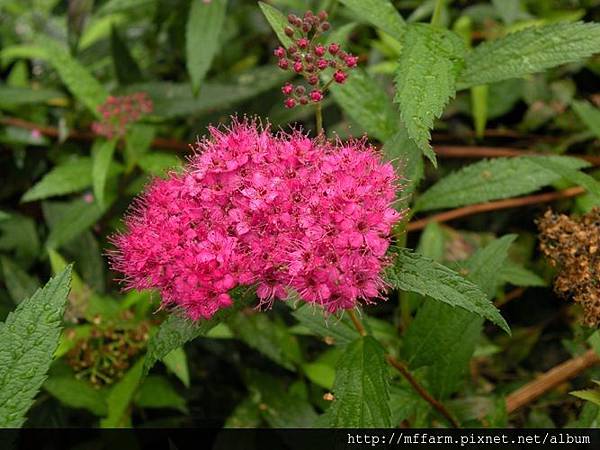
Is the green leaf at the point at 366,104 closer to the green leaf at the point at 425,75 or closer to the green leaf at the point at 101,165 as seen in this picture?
the green leaf at the point at 425,75

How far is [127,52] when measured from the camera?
11.2 ft

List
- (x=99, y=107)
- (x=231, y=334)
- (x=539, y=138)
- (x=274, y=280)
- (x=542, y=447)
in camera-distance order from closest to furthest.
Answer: (x=274, y=280) < (x=542, y=447) < (x=231, y=334) < (x=99, y=107) < (x=539, y=138)

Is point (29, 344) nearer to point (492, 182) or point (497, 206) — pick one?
point (492, 182)

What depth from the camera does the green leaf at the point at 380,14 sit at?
2137 mm

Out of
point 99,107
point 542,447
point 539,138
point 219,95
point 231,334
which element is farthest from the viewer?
point 539,138

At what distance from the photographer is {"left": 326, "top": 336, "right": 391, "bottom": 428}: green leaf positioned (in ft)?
5.64

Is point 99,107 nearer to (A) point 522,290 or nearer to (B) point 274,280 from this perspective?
(B) point 274,280

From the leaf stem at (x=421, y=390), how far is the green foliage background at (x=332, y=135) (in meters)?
0.04

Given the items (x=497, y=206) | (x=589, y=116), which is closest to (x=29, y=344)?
(x=497, y=206)

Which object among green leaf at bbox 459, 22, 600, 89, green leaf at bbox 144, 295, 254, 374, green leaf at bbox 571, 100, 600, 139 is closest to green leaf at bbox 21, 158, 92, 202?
green leaf at bbox 144, 295, 254, 374

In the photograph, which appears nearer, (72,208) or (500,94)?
(72,208)

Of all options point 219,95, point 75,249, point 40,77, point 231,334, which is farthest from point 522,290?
point 40,77

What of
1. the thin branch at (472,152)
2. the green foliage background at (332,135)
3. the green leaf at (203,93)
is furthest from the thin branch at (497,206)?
the green leaf at (203,93)

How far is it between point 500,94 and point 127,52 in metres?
1.96
